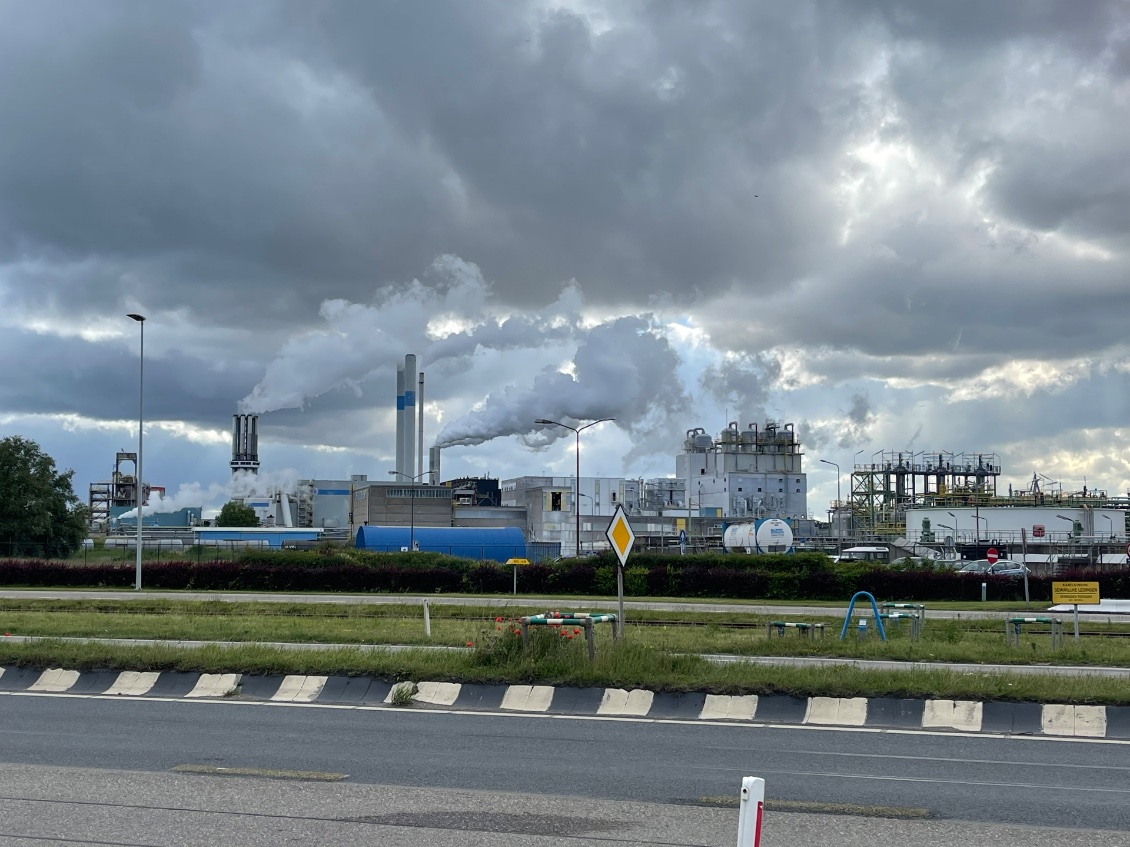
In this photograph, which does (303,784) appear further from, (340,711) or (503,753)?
(340,711)

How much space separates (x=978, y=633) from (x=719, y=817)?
18.4 meters

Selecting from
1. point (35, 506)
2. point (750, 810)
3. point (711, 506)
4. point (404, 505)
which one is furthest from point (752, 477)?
point (750, 810)

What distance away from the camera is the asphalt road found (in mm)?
8109

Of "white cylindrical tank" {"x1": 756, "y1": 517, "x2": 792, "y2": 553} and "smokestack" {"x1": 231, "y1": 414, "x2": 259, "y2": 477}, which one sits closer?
"white cylindrical tank" {"x1": 756, "y1": 517, "x2": 792, "y2": 553}

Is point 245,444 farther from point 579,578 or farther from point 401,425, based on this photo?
point 579,578

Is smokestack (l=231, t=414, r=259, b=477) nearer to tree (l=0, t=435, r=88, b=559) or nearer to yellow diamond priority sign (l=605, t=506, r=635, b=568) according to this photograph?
tree (l=0, t=435, r=88, b=559)

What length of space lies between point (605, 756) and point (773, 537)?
57.9 m

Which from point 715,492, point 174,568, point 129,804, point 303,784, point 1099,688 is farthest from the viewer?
point 715,492

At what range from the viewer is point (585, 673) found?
41.9 feet

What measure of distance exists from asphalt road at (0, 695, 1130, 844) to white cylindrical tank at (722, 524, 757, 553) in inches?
2219

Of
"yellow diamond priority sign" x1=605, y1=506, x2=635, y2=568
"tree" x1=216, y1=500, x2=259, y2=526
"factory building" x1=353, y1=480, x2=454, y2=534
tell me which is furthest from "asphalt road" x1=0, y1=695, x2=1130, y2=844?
"tree" x1=216, y1=500, x2=259, y2=526

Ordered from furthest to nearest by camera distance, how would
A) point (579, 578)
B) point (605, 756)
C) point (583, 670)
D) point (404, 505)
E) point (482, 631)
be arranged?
point (404, 505) → point (579, 578) → point (482, 631) → point (583, 670) → point (605, 756)

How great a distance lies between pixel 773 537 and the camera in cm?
6600

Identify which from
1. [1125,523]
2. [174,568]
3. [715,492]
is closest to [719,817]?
[174,568]
